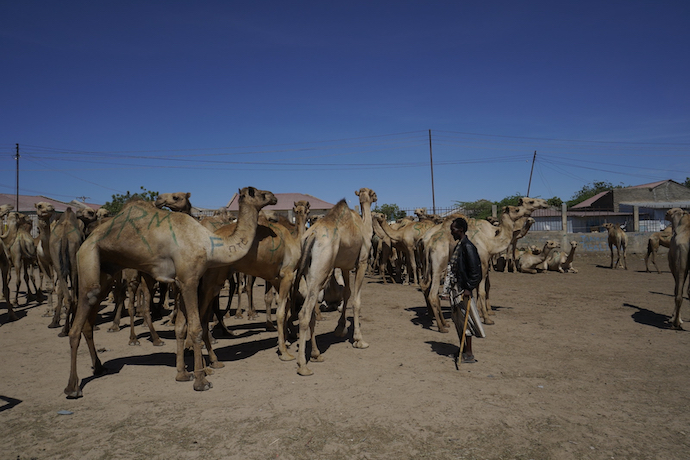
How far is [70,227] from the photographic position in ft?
27.6

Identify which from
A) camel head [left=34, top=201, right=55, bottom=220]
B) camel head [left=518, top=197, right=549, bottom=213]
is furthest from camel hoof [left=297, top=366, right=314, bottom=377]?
camel head [left=34, top=201, right=55, bottom=220]

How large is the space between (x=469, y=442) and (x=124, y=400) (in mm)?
4245

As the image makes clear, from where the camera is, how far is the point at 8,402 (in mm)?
5375

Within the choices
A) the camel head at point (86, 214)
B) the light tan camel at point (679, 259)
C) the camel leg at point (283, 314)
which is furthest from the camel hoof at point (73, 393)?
the light tan camel at point (679, 259)

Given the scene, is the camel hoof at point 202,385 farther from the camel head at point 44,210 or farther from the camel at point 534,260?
the camel at point 534,260

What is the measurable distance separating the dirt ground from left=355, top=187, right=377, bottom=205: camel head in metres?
2.82

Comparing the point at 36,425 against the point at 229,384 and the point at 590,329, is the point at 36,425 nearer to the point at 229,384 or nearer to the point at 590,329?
the point at 229,384

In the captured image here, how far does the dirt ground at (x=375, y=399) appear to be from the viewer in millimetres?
4254

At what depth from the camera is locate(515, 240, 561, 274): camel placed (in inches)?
822

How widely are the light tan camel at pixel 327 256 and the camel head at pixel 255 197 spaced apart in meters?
0.93

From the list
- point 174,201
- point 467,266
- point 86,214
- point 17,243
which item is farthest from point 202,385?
point 17,243

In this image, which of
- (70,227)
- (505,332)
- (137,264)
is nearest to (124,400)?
(137,264)

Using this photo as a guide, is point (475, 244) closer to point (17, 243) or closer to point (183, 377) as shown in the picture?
point (183, 377)

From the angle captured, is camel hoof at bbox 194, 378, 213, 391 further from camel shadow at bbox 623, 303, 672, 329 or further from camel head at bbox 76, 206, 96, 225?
camel shadow at bbox 623, 303, 672, 329
